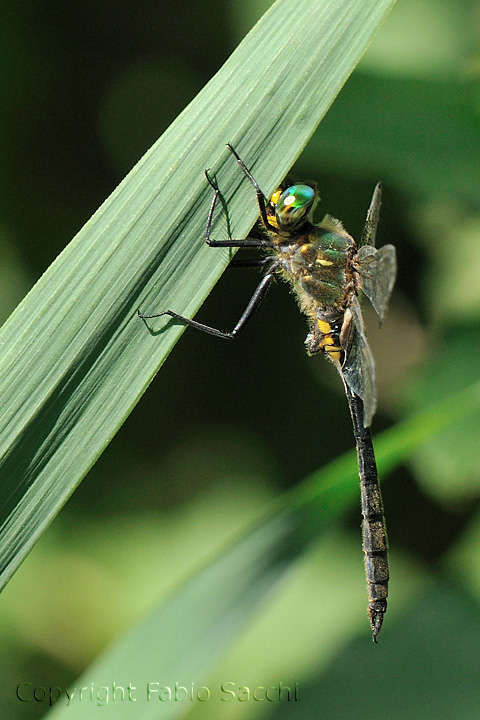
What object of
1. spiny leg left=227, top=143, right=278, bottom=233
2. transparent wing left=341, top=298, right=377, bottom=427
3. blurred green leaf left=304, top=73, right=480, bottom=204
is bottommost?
spiny leg left=227, top=143, right=278, bottom=233

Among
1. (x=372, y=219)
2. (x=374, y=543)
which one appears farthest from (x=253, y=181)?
(x=374, y=543)

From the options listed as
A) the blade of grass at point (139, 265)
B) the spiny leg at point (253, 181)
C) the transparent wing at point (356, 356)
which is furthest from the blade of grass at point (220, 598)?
the spiny leg at point (253, 181)

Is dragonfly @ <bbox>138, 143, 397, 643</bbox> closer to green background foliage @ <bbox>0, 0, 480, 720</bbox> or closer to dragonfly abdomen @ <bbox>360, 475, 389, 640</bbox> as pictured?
dragonfly abdomen @ <bbox>360, 475, 389, 640</bbox>

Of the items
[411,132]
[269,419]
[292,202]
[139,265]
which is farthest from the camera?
[269,419]

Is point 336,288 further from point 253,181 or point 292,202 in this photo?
point 253,181

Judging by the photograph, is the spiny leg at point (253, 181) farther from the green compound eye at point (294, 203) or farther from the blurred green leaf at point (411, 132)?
the blurred green leaf at point (411, 132)

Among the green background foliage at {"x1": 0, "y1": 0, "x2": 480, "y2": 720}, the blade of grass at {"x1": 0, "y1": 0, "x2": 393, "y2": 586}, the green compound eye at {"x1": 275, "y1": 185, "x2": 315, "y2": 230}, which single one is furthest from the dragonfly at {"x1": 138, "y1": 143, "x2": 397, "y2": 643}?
the blade of grass at {"x1": 0, "y1": 0, "x2": 393, "y2": 586}

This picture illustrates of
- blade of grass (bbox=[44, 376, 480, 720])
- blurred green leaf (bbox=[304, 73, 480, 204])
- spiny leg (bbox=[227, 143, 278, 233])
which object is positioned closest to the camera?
spiny leg (bbox=[227, 143, 278, 233])
